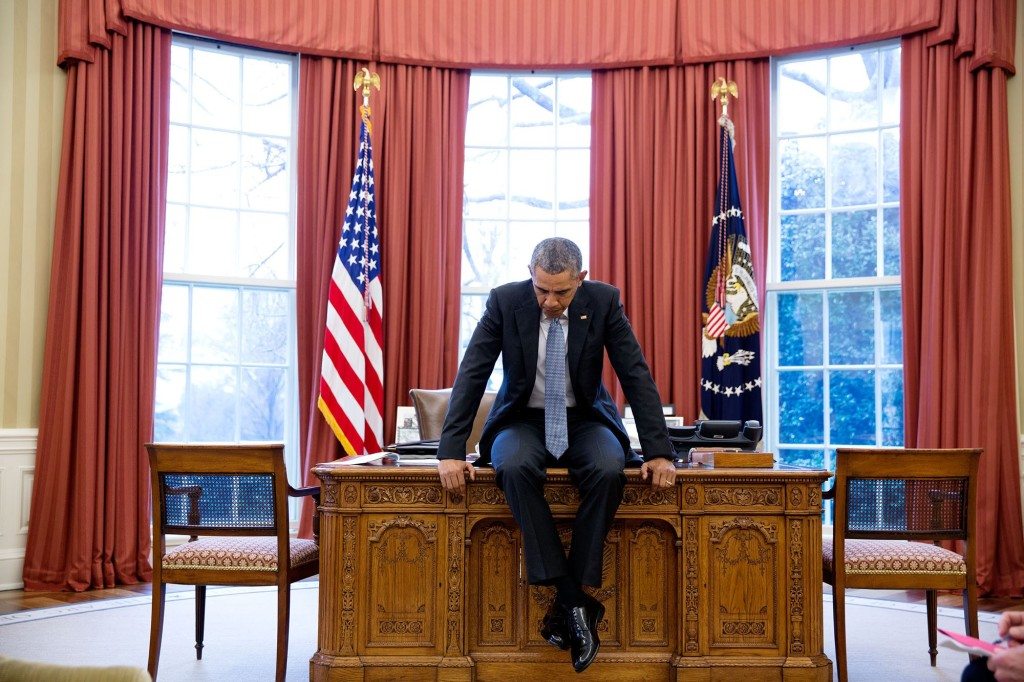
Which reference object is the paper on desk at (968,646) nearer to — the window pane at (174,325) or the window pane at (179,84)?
the window pane at (174,325)

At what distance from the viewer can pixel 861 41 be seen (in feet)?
19.4

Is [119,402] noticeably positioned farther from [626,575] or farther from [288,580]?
[626,575]

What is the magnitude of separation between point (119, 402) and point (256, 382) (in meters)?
0.92

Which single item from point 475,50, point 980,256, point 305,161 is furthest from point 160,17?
point 980,256

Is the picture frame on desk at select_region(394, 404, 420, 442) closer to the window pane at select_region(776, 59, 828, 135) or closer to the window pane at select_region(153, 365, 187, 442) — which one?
the window pane at select_region(153, 365, 187, 442)

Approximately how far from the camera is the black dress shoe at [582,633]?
3016 mm

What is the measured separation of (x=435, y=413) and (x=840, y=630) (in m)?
2.50

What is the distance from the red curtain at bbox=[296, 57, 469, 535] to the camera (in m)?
6.04

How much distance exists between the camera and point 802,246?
6.23 metres

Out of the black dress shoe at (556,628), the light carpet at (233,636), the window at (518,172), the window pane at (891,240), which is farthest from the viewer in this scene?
the window at (518,172)

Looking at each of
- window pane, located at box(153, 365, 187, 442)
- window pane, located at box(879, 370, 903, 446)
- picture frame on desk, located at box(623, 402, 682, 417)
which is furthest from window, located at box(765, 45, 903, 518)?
window pane, located at box(153, 365, 187, 442)

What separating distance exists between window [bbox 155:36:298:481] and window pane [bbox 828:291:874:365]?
11.2ft

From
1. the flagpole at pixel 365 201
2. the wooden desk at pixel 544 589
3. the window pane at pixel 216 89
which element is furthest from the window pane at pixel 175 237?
the wooden desk at pixel 544 589

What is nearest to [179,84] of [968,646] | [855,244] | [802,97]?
[802,97]
